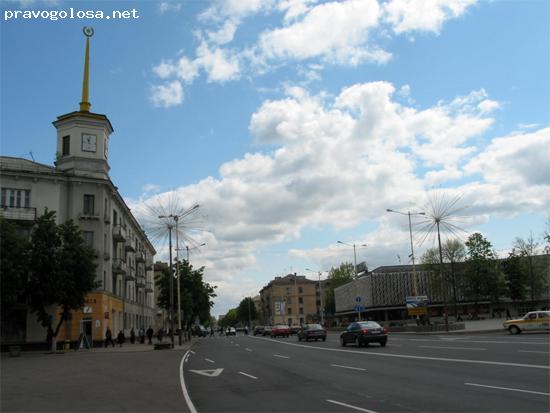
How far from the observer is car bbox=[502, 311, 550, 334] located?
3522 cm

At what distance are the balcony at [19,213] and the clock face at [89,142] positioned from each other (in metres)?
7.56

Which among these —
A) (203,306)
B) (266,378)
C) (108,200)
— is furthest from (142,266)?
(266,378)

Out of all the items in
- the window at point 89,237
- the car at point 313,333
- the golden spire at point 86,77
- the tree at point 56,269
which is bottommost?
the car at point 313,333

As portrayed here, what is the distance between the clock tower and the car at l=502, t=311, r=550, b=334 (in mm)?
34692

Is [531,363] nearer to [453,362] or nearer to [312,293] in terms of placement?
[453,362]

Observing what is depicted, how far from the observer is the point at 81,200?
46.2 meters

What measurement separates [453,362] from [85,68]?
44.4 m

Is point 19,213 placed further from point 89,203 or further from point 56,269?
point 56,269

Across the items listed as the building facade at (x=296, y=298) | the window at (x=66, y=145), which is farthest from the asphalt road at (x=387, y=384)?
the building facade at (x=296, y=298)

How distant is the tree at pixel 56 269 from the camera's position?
1462 inches

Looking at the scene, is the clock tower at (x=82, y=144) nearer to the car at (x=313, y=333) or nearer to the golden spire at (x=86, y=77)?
the golden spire at (x=86, y=77)

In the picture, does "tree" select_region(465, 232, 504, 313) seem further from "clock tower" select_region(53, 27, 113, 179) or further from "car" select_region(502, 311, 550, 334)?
"clock tower" select_region(53, 27, 113, 179)

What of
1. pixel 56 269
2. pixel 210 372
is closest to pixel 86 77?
pixel 56 269

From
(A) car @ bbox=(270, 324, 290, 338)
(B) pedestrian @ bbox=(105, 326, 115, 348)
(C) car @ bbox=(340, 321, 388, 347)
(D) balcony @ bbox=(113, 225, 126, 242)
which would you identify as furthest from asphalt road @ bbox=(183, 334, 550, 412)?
(A) car @ bbox=(270, 324, 290, 338)
